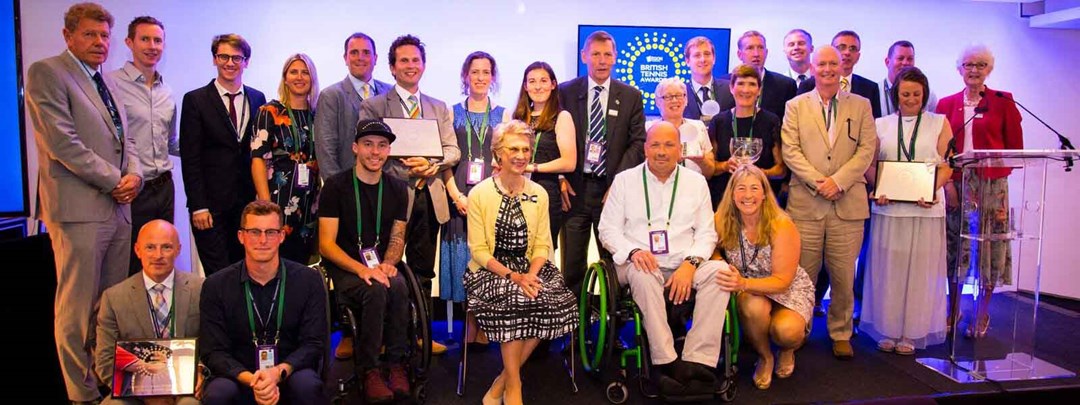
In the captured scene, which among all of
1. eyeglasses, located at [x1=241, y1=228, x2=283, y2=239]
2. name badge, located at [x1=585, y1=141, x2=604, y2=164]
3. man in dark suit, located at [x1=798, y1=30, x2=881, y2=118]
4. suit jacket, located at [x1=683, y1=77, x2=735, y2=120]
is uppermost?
man in dark suit, located at [x1=798, y1=30, x2=881, y2=118]

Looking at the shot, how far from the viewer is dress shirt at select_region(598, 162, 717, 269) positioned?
11.9 ft

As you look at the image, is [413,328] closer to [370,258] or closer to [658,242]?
[370,258]

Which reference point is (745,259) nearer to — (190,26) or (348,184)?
(348,184)

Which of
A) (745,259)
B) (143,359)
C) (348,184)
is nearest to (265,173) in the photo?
(348,184)

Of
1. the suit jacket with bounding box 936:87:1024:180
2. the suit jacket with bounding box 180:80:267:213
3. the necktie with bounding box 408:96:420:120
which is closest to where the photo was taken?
the suit jacket with bounding box 180:80:267:213

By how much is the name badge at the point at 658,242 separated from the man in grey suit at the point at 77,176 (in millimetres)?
2455

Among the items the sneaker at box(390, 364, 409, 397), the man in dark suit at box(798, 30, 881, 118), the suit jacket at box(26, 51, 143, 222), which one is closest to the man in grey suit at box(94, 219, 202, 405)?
the suit jacket at box(26, 51, 143, 222)

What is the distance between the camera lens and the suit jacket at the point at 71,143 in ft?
10.0

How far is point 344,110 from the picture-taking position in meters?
3.88

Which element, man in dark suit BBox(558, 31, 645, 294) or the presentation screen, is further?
the presentation screen

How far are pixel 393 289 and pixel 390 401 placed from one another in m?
0.50

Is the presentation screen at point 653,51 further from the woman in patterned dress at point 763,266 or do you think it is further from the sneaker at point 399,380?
the sneaker at point 399,380

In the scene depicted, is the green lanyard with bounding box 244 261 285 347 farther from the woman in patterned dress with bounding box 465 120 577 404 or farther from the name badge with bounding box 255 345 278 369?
the woman in patterned dress with bounding box 465 120 577 404

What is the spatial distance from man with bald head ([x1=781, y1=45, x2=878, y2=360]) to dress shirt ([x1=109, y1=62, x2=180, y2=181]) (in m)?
3.35
